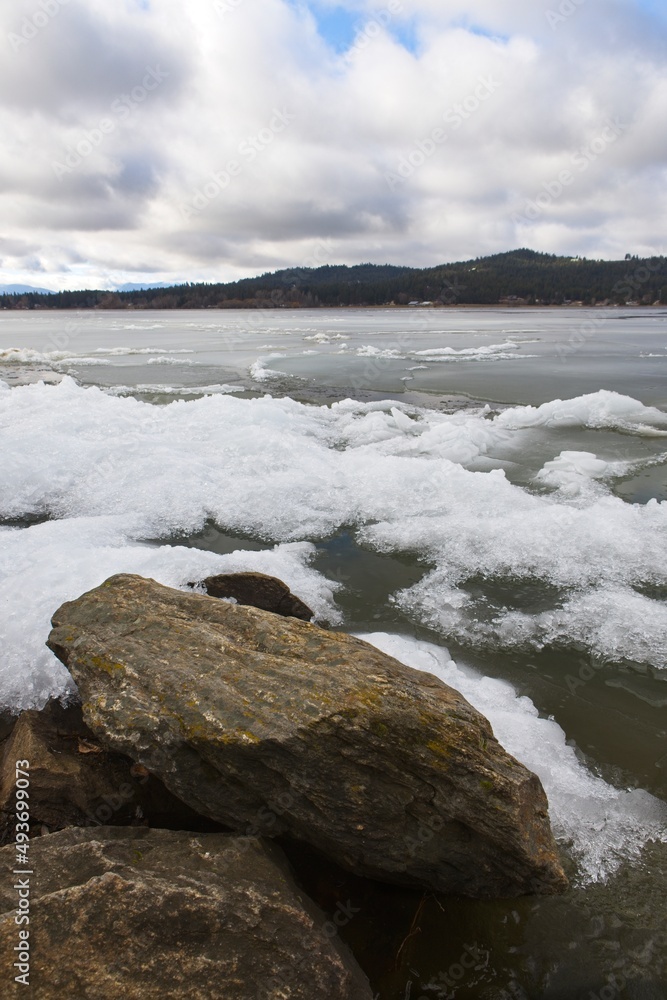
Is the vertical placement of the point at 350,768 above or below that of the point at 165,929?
above

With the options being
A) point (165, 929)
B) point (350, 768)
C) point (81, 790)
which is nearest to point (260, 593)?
Answer: point (81, 790)

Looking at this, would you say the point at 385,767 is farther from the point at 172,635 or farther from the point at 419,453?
the point at 419,453

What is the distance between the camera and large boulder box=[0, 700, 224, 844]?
3316 millimetres

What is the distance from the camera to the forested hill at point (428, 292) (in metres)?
127

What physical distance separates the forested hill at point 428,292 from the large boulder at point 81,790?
133 m

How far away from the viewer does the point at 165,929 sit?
2.39m

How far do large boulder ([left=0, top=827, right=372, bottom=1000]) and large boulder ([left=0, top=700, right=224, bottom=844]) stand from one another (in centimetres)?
57

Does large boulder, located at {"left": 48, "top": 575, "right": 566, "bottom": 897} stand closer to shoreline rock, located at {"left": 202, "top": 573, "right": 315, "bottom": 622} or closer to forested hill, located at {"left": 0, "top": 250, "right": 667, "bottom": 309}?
shoreline rock, located at {"left": 202, "top": 573, "right": 315, "bottom": 622}

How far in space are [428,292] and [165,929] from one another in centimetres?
14257

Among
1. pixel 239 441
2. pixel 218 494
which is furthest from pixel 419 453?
pixel 218 494

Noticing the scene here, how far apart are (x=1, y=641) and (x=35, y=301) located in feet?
621

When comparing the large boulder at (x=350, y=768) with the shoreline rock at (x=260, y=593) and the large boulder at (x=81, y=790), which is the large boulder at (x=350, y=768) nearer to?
the large boulder at (x=81, y=790)

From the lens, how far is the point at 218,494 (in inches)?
372

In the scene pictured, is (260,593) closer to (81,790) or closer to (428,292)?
(81,790)
